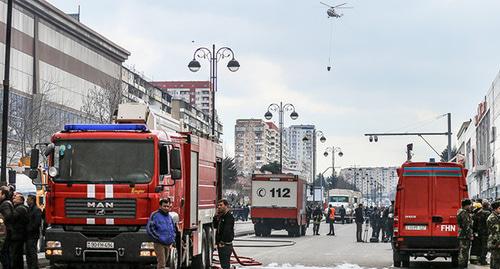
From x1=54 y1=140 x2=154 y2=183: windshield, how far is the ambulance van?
9.38m

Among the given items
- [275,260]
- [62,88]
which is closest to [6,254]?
[275,260]

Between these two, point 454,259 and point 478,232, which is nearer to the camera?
point 478,232

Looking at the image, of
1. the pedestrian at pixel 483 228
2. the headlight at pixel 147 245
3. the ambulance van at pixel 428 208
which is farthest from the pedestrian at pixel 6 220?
the pedestrian at pixel 483 228

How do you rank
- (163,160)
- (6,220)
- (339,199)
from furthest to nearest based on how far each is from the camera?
(339,199) < (6,220) < (163,160)

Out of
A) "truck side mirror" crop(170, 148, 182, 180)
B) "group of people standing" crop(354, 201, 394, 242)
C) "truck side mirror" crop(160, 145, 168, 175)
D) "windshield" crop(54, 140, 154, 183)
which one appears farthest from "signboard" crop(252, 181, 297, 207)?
"windshield" crop(54, 140, 154, 183)

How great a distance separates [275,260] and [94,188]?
10.7 metres

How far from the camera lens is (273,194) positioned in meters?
45.9

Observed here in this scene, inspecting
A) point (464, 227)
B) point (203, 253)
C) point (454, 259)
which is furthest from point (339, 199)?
point (203, 253)

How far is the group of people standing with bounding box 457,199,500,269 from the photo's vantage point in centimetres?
1950

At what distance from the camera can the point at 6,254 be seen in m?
18.6

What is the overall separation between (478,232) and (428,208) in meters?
1.67

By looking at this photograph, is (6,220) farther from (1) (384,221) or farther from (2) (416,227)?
(1) (384,221)

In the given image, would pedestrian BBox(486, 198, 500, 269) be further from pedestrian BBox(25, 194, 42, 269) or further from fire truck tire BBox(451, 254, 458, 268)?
pedestrian BBox(25, 194, 42, 269)

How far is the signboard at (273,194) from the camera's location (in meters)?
45.8
